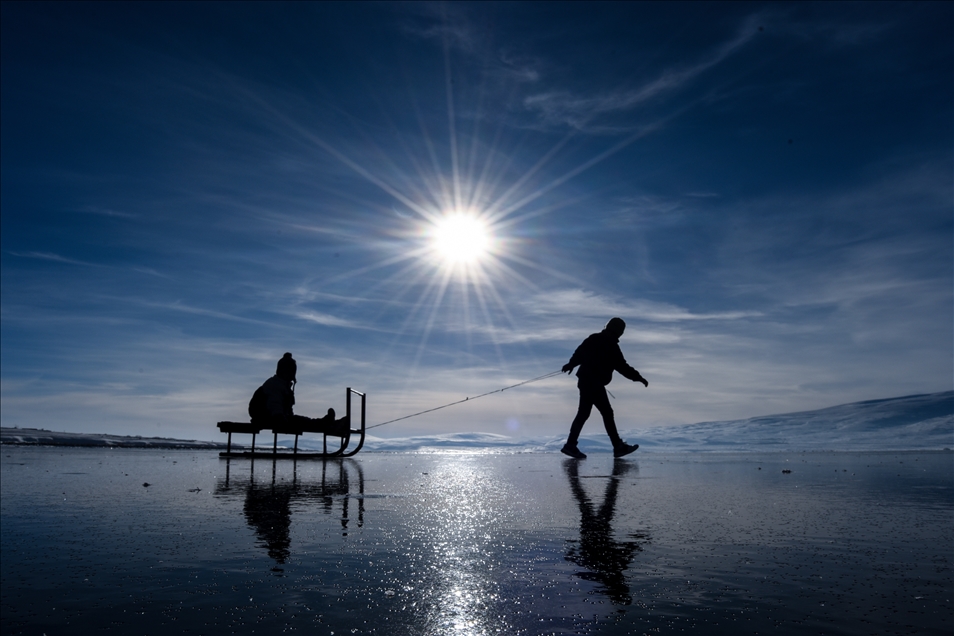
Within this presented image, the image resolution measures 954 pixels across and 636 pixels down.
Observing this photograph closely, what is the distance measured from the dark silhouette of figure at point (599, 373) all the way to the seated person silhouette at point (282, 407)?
5778 mm

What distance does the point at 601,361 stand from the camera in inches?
619

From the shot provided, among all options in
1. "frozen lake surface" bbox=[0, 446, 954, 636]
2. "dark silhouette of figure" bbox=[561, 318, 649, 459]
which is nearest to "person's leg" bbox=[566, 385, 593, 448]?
"dark silhouette of figure" bbox=[561, 318, 649, 459]

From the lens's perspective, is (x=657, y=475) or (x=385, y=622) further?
(x=657, y=475)

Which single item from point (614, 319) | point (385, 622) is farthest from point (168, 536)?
point (614, 319)

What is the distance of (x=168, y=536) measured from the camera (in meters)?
4.65

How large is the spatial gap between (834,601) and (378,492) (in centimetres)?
549

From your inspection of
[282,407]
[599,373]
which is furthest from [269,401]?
[599,373]

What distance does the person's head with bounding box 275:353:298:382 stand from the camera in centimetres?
1360

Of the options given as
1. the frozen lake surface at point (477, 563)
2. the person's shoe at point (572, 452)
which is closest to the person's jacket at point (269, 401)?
the frozen lake surface at point (477, 563)

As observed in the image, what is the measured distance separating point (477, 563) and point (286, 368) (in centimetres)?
1073

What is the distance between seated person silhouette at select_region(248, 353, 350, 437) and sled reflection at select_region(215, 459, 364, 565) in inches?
68.3

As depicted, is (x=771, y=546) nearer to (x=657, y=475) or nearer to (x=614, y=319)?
(x=657, y=475)

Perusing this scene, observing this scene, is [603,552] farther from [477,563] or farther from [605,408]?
[605,408]

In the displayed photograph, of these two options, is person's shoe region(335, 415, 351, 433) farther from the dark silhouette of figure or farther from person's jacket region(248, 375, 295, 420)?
the dark silhouette of figure
